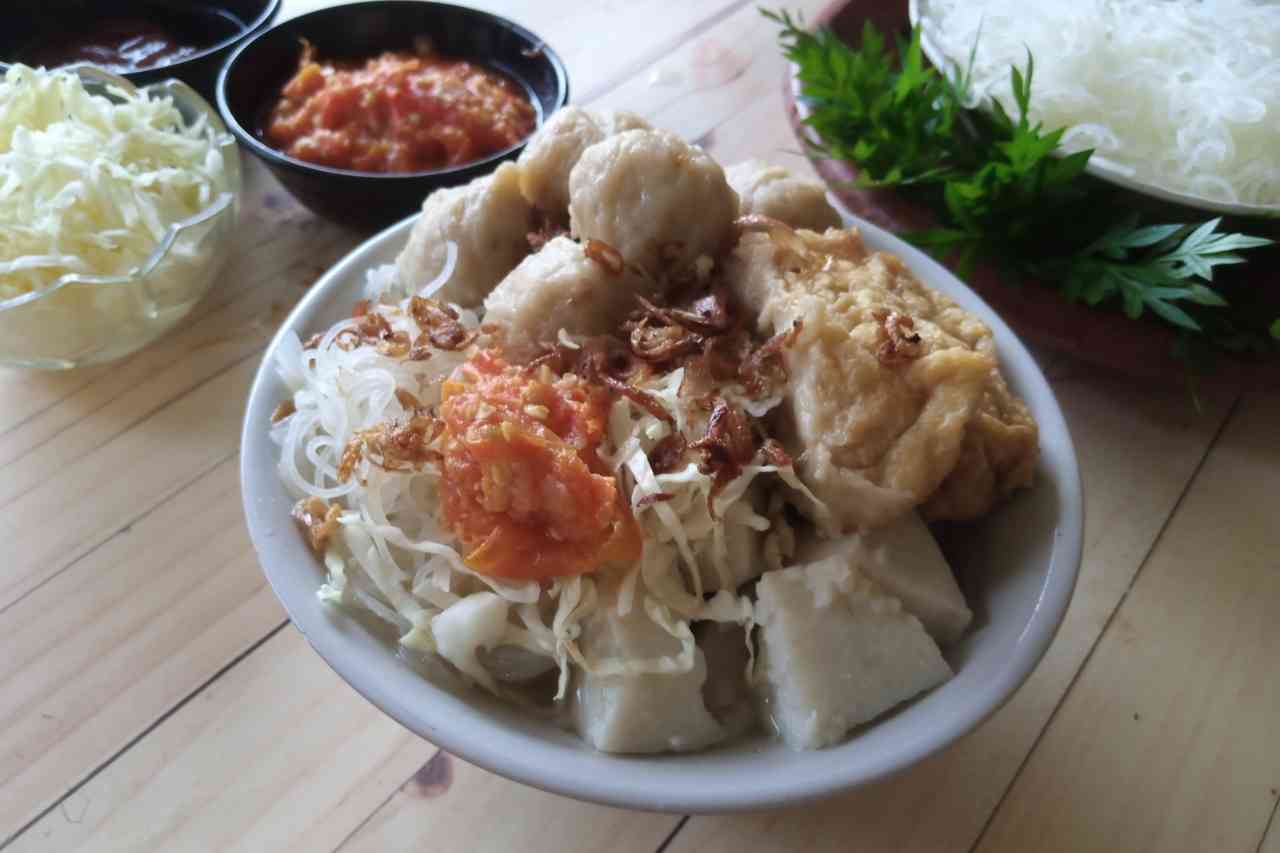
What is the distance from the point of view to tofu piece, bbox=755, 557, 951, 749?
1.09 m

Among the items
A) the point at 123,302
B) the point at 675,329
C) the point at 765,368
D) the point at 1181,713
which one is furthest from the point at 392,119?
the point at 1181,713

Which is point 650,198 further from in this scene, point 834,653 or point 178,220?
point 178,220

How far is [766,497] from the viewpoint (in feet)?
4.14

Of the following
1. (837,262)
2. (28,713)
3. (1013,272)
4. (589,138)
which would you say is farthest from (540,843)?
(1013,272)

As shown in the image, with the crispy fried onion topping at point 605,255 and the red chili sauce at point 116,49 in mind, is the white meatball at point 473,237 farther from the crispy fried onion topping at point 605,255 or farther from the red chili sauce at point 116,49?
the red chili sauce at point 116,49

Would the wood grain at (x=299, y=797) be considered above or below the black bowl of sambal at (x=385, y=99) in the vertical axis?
below

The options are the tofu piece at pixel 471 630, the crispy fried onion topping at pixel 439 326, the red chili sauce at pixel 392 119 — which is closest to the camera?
the tofu piece at pixel 471 630

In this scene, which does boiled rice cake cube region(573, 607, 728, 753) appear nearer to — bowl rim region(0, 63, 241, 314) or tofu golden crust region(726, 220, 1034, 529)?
tofu golden crust region(726, 220, 1034, 529)

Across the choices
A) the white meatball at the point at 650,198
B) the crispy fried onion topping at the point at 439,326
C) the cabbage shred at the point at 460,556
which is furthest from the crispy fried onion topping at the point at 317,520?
the white meatball at the point at 650,198

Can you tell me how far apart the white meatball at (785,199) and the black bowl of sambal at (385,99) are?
0.67 metres

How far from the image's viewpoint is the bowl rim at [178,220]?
1624 mm

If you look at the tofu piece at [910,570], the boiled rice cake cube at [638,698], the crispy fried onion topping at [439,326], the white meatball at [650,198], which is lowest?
the boiled rice cake cube at [638,698]

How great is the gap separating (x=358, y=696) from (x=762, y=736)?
63cm

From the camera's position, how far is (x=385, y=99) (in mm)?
2180
